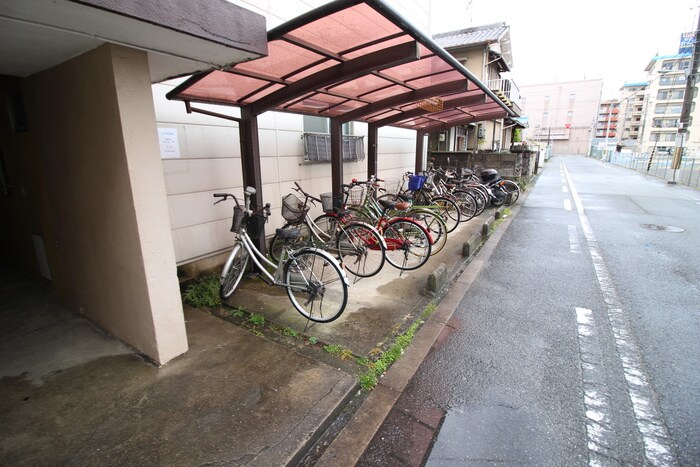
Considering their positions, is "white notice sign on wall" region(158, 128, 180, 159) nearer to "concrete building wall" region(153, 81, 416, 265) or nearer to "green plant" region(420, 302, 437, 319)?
"concrete building wall" region(153, 81, 416, 265)

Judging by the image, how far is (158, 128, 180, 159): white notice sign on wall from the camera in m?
4.61

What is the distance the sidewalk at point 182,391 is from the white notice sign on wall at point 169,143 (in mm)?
2166

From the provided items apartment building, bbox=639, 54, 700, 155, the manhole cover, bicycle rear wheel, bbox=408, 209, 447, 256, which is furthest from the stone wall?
apartment building, bbox=639, 54, 700, 155

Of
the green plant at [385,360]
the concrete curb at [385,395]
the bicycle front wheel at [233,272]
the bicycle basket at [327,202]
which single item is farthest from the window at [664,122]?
the bicycle front wheel at [233,272]

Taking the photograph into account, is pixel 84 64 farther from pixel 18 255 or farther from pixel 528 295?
pixel 528 295

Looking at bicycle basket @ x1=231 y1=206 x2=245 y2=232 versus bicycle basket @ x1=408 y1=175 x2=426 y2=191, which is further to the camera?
bicycle basket @ x1=408 y1=175 x2=426 y2=191

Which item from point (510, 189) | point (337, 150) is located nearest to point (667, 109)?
point (510, 189)

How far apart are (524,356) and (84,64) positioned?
188 inches

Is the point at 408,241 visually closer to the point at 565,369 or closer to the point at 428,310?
the point at 428,310

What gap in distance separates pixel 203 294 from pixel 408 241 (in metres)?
3.08

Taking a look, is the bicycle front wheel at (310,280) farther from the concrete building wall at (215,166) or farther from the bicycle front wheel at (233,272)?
the concrete building wall at (215,166)

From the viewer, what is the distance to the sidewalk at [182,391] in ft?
7.52

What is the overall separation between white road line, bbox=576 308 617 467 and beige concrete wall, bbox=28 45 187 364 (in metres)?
3.48

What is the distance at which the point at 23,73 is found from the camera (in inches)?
134
